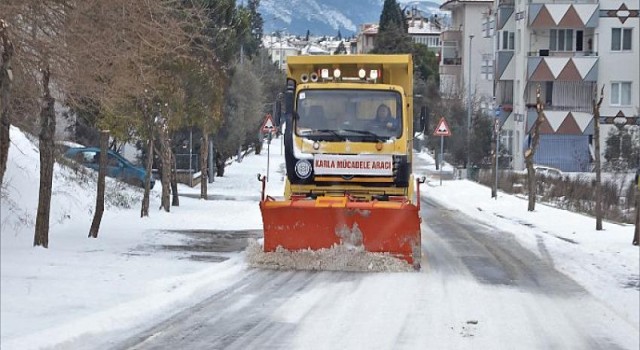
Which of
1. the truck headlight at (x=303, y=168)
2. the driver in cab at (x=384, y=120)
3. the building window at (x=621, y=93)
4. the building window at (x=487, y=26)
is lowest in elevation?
the truck headlight at (x=303, y=168)

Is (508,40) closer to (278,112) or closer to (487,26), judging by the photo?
(487,26)

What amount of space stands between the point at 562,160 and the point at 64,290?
46382 millimetres

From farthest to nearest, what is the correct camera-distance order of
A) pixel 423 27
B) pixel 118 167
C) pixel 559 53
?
1. pixel 423 27
2. pixel 559 53
3. pixel 118 167

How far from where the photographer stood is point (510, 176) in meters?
43.7

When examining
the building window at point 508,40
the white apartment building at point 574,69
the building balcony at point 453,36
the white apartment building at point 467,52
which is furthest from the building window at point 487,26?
the white apartment building at point 574,69

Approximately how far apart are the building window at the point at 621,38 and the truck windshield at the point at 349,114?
4001 cm

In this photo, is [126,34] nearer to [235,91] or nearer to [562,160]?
[235,91]

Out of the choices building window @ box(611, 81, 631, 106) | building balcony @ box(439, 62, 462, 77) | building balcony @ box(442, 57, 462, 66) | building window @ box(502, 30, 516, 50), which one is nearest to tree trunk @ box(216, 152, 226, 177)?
building window @ box(611, 81, 631, 106)

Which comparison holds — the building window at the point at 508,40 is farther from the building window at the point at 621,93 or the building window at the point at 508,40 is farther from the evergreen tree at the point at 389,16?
the evergreen tree at the point at 389,16

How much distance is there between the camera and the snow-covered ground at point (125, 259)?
10.5 metres

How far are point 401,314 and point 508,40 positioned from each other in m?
50.7

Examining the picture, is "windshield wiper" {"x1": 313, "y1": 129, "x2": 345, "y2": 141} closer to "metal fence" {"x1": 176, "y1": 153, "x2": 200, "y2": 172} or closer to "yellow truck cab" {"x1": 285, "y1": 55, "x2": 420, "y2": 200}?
"yellow truck cab" {"x1": 285, "y1": 55, "x2": 420, "y2": 200}

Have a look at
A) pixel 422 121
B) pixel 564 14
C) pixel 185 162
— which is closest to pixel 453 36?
pixel 564 14

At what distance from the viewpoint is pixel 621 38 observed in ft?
174
